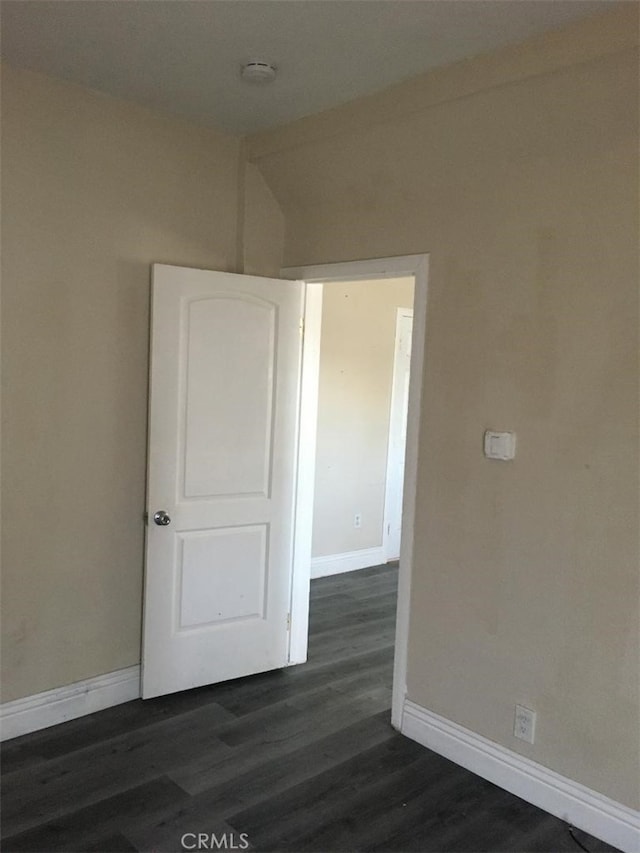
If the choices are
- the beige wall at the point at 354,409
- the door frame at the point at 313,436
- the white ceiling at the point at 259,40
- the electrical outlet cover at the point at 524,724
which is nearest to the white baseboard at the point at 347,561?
the beige wall at the point at 354,409

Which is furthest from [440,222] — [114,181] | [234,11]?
[114,181]

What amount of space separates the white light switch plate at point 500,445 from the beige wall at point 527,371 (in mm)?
43

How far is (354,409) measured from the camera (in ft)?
17.6

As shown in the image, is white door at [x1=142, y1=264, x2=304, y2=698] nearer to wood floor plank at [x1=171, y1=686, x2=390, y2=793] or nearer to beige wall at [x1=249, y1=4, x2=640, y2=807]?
wood floor plank at [x1=171, y1=686, x2=390, y2=793]

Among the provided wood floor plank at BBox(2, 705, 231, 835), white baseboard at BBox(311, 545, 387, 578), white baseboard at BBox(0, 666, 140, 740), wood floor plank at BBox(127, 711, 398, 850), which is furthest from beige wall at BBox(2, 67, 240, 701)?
white baseboard at BBox(311, 545, 387, 578)

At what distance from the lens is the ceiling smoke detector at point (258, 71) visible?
2.51 m

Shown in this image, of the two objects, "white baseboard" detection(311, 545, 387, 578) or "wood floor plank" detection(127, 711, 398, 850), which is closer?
"wood floor plank" detection(127, 711, 398, 850)

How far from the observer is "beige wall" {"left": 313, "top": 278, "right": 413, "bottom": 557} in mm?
5160

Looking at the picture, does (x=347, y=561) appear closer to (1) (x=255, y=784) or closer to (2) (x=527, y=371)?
(1) (x=255, y=784)

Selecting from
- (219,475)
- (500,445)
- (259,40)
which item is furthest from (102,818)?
(259,40)

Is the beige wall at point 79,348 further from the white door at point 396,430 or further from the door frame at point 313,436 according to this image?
the white door at point 396,430

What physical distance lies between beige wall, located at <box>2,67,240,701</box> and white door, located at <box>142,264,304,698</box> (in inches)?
4.9

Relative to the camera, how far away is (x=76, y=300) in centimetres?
287

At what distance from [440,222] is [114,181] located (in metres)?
1.39
